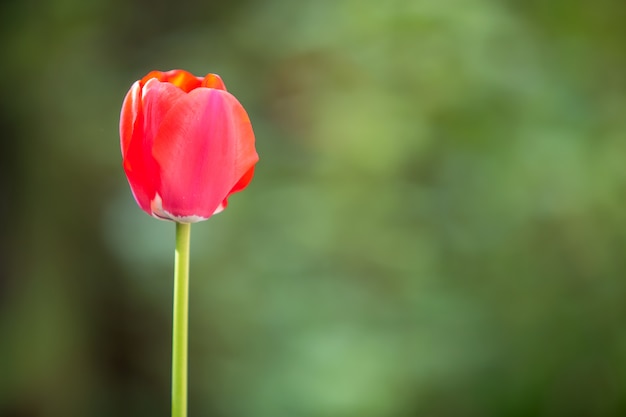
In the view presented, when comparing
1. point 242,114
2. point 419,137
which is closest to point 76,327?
point 419,137

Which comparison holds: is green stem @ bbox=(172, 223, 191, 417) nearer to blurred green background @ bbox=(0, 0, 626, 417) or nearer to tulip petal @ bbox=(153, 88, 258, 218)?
tulip petal @ bbox=(153, 88, 258, 218)

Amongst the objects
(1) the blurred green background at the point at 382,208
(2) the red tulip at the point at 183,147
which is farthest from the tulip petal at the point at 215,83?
(1) the blurred green background at the point at 382,208

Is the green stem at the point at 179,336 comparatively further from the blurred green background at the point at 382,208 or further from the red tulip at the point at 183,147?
the blurred green background at the point at 382,208

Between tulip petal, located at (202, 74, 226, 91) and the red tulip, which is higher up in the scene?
tulip petal, located at (202, 74, 226, 91)

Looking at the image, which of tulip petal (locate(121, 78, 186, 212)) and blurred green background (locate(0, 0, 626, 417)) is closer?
tulip petal (locate(121, 78, 186, 212))

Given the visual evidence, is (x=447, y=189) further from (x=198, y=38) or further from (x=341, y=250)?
(x=198, y=38)

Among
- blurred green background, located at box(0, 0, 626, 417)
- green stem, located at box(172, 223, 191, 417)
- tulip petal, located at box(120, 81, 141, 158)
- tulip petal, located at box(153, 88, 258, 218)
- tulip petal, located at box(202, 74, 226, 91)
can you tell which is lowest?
green stem, located at box(172, 223, 191, 417)

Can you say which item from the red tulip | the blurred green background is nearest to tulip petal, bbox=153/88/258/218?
the red tulip
